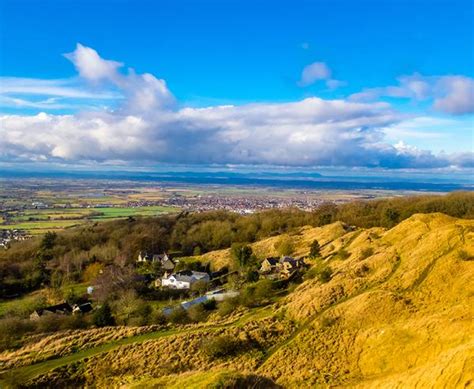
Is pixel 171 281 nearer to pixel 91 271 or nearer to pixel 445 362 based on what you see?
pixel 91 271

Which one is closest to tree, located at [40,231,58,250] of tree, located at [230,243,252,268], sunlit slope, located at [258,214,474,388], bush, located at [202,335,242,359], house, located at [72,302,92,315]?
house, located at [72,302,92,315]

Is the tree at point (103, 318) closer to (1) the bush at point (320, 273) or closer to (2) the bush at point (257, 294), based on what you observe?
(2) the bush at point (257, 294)

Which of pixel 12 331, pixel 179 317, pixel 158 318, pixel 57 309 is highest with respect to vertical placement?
pixel 179 317

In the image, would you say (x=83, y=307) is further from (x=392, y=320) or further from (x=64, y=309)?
(x=392, y=320)

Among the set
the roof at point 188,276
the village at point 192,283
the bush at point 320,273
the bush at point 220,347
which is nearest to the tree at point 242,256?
the village at point 192,283

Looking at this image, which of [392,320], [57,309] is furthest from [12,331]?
[392,320]
